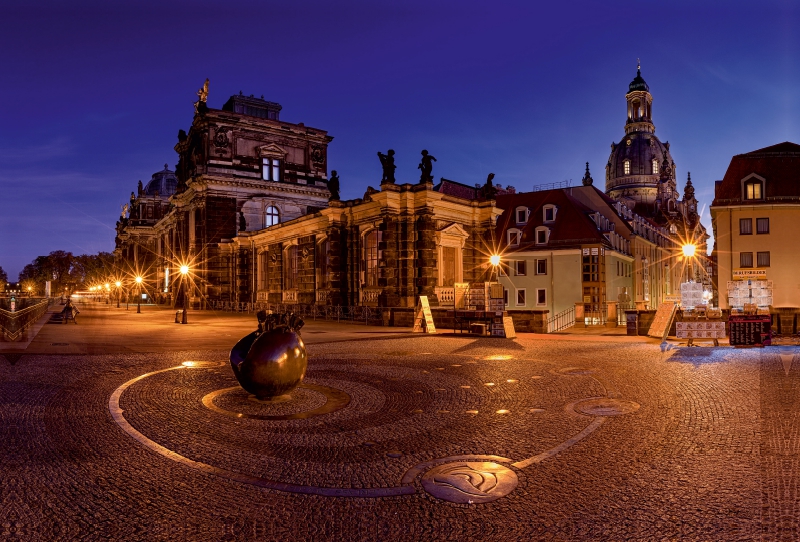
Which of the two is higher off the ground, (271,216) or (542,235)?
(271,216)

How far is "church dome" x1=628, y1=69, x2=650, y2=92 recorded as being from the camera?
110 meters

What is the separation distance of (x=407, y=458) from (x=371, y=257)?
2496 cm

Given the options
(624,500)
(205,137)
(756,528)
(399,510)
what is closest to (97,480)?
(399,510)

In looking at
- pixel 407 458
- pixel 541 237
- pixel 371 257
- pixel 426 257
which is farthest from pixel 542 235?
pixel 407 458

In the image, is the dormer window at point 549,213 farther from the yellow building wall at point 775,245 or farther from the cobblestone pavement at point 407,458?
the cobblestone pavement at point 407,458

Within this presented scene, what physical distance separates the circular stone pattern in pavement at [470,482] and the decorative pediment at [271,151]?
159 ft

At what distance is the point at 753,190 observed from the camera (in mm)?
37375

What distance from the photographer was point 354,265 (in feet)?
103

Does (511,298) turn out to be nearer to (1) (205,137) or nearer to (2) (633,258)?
(2) (633,258)

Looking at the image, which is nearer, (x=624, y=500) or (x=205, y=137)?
(x=624, y=500)

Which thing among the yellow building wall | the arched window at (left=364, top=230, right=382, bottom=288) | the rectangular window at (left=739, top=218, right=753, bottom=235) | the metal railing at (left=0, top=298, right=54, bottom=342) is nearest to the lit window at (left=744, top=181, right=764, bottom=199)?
the yellow building wall

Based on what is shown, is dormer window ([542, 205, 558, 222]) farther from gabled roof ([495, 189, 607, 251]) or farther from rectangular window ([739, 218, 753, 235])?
rectangular window ([739, 218, 753, 235])

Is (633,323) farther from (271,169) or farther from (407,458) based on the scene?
(271,169)

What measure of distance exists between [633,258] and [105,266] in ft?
343
